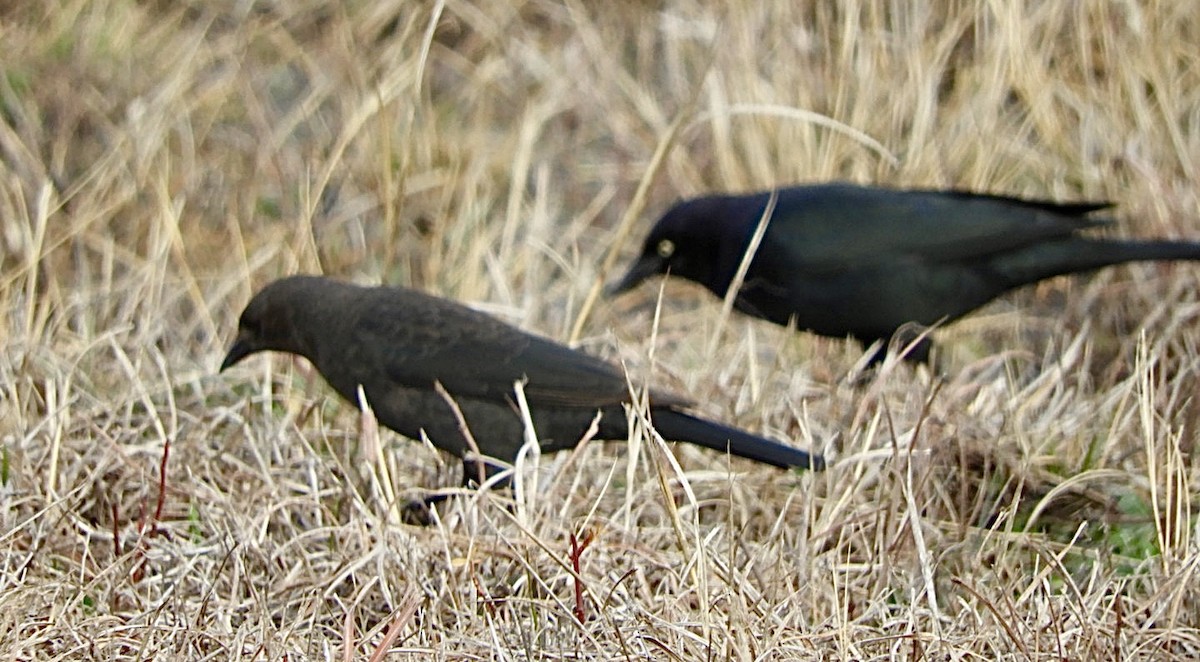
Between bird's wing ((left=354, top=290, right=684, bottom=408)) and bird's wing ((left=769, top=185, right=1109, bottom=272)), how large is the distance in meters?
1.22

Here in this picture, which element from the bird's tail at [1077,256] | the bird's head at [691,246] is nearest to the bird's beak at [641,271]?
the bird's head at [691,246]

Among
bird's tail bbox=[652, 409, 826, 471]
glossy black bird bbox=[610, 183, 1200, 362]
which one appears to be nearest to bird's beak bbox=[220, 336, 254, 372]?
bird's tail bbox=[652, 409, 826, 471]

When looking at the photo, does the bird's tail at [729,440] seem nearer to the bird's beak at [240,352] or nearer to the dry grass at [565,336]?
the dry grass at [565,336]

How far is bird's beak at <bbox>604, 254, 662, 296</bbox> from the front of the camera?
17.1ft

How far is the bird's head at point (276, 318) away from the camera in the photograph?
4087 millimetres

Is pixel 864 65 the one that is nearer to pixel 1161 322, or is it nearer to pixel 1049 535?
pixel 1161 322

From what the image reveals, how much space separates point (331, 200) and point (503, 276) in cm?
84

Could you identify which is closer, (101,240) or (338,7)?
(101,240)

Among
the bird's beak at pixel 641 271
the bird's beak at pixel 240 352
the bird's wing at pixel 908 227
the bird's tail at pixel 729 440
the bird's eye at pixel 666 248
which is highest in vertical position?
the bird's wing at pixel 908 227

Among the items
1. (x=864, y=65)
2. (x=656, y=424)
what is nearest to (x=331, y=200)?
(x=864, y=65)

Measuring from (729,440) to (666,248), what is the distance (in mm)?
1599

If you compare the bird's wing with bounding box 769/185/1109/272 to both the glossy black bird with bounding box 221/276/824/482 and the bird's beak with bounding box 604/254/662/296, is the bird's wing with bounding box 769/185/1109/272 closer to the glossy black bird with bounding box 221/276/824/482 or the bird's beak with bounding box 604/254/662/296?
the bird's beak with bounding box 604/254/662/296

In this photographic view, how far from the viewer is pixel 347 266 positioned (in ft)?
18.4

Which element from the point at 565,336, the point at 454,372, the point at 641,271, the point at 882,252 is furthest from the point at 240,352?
the point at 882,252
